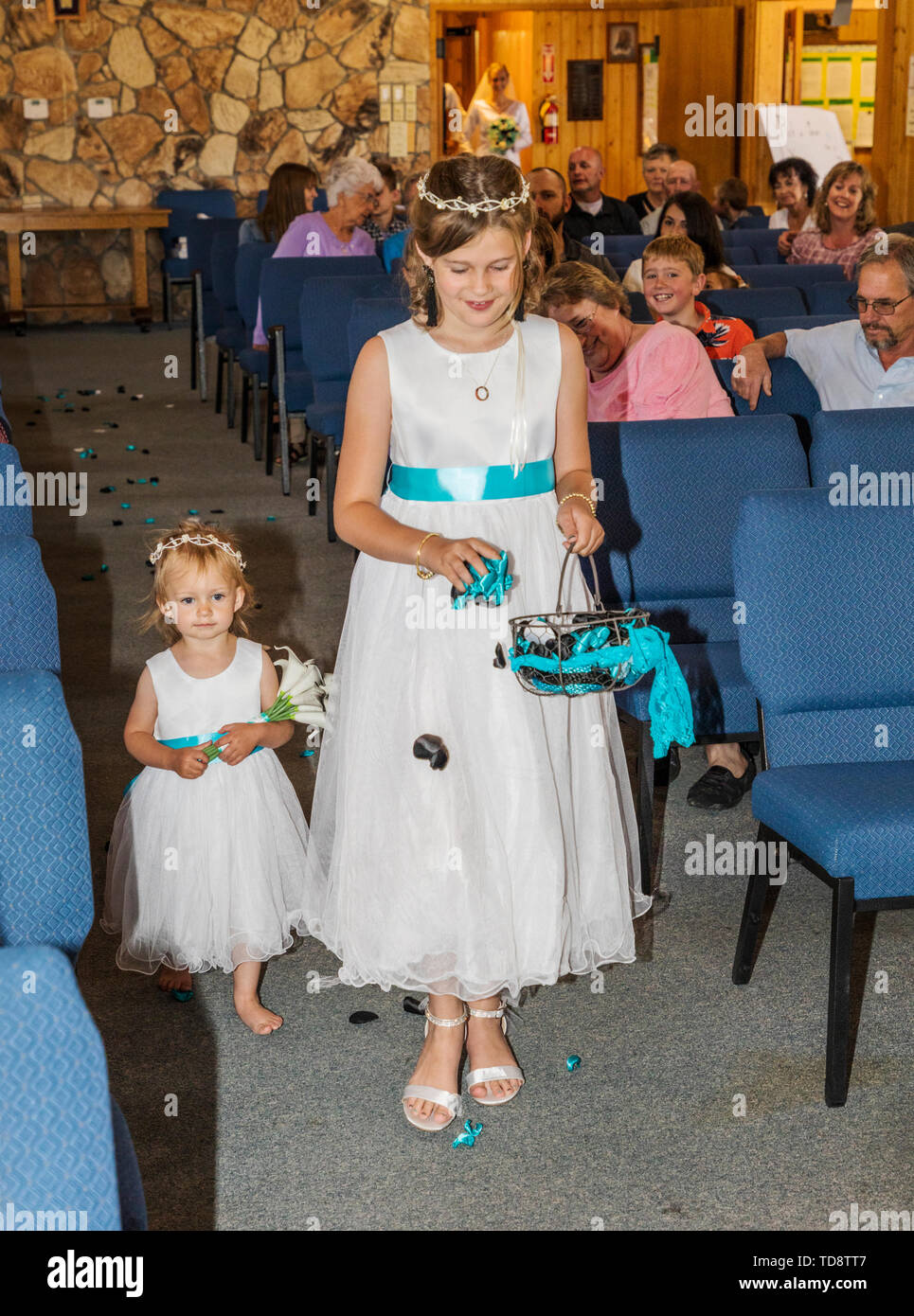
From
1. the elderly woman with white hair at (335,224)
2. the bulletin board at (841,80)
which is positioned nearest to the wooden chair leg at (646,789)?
the elderly woman with white hair at (335,224)

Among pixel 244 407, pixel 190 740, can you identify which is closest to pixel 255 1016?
pixel 190 740

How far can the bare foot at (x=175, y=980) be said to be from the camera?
115 inches

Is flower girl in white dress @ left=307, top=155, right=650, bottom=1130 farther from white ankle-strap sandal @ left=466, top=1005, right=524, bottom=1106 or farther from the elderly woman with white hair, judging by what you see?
Result: the elderly woman with white hair

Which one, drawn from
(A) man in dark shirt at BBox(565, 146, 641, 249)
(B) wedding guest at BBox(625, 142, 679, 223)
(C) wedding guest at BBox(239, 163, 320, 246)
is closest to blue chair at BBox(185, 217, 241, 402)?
(C) wedding guest at BBox(239, 163, 320, 246)

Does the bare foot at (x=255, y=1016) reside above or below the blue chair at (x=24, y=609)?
below

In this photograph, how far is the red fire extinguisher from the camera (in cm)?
1487

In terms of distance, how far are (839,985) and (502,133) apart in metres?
9.65

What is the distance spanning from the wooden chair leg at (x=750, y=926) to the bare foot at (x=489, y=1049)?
22.3 inches

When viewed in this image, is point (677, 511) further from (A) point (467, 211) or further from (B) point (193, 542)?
(A) point (467, 211)

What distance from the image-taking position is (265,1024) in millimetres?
2752

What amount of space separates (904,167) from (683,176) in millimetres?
2607

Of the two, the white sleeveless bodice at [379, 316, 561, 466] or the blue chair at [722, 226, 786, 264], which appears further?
the blue chair at [722, 226, 786, 264]

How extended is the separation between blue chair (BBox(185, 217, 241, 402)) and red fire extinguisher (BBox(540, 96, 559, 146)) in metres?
5.85

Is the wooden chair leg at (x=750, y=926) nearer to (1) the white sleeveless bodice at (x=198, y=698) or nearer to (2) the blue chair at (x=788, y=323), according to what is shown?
(1) the white sleeveless bodice at (x=198, y=698)
